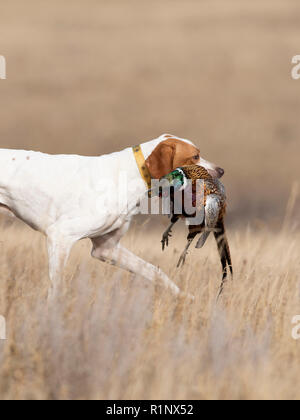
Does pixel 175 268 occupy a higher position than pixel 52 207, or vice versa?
pixel 52 207

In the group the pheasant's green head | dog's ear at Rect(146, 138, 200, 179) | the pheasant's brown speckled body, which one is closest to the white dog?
dog's ear at Rect(146, 138, 200, 179)

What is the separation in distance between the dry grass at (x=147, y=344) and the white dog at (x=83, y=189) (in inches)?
15.6

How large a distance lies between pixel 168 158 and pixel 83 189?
676 millimetres

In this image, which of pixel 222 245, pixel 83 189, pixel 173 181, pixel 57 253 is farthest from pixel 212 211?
pixel 57 253

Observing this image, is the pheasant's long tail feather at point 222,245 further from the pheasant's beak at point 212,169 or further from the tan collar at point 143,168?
the tan collar at point 143,168

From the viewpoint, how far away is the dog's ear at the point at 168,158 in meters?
5.23

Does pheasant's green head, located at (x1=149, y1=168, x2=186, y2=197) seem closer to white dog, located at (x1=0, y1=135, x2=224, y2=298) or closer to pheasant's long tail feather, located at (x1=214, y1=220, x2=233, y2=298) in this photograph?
white dog, located at (x1=0, y1=135, x2=224, y2=298)

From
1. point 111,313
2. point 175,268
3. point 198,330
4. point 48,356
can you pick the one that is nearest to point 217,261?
point 175,268

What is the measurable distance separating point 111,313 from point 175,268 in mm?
1377

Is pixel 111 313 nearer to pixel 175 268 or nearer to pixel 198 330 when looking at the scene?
pixel 198 330

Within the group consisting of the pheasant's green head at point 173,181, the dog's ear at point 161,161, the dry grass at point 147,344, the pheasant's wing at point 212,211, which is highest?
the dog's ear at point 161,161

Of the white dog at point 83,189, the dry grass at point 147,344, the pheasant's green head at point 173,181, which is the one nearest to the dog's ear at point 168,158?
the white dog at point 83,189

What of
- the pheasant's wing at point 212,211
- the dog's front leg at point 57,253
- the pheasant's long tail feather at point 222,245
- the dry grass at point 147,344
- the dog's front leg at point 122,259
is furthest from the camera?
the dog's front leg at point 122,259
